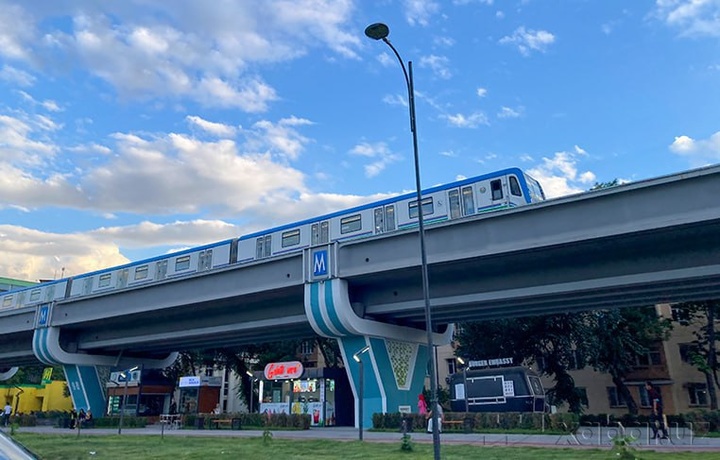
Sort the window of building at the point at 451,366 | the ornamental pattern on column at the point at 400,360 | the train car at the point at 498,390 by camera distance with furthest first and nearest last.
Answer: the window of building at the point at 451,366 < the train car at the point at 498,390 < the ornamental pattern on column at the point at 400,360

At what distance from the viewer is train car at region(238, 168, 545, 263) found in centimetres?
2514

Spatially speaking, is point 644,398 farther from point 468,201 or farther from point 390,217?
point 390,217

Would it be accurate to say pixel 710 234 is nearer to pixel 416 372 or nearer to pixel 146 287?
pixel 416 372

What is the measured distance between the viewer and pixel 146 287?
35219mm

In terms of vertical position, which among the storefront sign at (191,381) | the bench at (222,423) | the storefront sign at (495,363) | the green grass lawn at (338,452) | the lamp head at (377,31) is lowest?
the green grass lawn at (338,452)

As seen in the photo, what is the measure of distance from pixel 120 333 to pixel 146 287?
9.88m

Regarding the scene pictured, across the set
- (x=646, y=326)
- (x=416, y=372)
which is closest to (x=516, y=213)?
(x=416, y=372)

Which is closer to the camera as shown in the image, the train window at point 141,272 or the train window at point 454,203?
the train window at point 454,203

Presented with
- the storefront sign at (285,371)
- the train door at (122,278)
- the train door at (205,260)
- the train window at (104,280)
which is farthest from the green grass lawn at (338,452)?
the train window at (104,280)

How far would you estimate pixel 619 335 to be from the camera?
36969 mm

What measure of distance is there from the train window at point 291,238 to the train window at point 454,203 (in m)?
9.55

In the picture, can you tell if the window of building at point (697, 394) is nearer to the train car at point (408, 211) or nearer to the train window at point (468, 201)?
the train car at point (408, 211)

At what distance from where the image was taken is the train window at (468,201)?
25672 millimetres

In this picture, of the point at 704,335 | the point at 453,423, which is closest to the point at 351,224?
the point at 453,423
